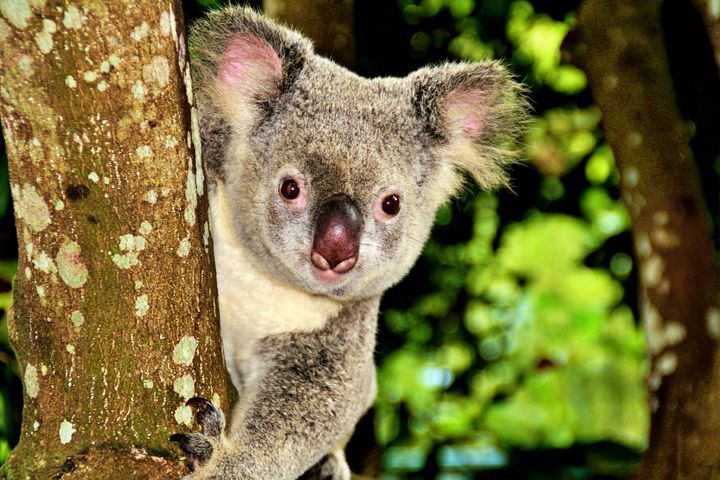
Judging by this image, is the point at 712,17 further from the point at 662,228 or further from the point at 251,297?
the point at 251,297

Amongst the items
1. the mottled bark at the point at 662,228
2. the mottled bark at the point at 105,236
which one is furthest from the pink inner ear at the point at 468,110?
the mottled bark at the point at 105,236

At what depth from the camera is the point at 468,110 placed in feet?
9.23

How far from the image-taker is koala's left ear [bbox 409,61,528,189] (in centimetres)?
270

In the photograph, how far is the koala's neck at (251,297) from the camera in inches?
104

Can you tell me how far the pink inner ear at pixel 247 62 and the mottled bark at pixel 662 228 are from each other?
1411mm

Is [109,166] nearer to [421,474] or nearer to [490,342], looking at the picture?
[421,474]

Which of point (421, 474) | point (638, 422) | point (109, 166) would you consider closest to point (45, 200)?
point (109, 166)

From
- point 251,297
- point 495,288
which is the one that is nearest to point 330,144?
point 251,297

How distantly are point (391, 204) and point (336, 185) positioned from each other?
0.21m

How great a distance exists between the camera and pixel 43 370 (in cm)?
182

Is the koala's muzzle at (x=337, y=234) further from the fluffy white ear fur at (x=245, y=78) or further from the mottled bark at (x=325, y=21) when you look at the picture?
the mottled bark at (x=325, y=21)

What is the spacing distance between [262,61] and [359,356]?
0.91m

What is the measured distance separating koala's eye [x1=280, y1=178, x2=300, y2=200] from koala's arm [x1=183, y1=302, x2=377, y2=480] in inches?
17.9

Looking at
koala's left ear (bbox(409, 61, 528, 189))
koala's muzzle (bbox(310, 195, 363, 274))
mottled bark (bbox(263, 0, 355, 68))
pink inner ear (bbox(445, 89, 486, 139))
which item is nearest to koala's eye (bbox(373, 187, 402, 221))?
koala's muzzle (bbox(310, 195, 363, 274))
